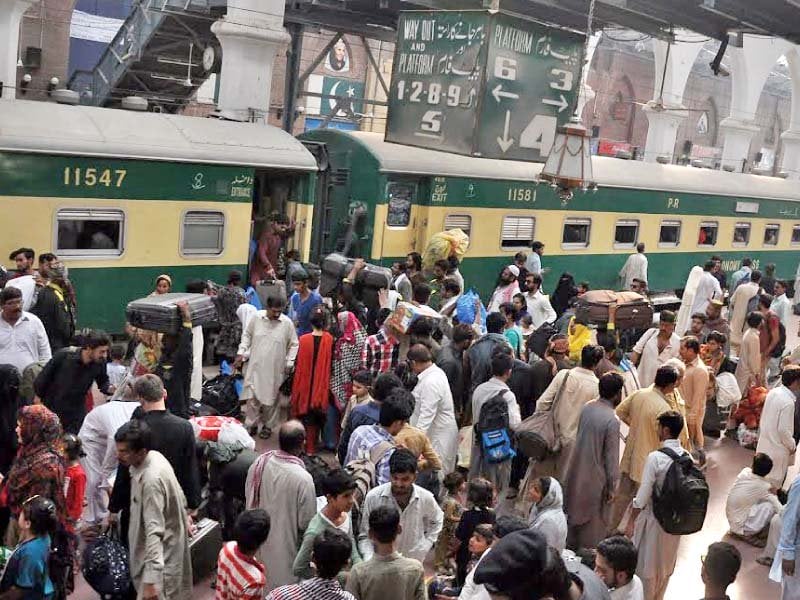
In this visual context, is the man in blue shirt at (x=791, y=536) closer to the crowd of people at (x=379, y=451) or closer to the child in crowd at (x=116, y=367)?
the crowd of people at (x=379, y=451)

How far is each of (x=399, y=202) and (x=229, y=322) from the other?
4.65 m

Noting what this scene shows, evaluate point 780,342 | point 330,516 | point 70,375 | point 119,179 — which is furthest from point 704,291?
point 330,516

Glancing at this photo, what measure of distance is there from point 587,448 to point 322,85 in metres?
25.7

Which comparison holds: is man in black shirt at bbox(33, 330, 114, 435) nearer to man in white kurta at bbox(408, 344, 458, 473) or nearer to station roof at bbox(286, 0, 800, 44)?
man in white kurta at bbox(408, 344, 458, 473)

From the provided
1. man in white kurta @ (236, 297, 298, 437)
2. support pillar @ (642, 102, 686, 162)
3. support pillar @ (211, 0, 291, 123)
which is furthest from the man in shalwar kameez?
support pillar @ (642, 102, 686, 162)

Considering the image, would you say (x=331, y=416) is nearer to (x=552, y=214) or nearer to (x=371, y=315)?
(x=371, y=315)

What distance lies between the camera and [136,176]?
11.0 m

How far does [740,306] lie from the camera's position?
47.3 ft

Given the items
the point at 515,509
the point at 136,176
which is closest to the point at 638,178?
the point at 136,176

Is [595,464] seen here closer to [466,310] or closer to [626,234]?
[466,310]

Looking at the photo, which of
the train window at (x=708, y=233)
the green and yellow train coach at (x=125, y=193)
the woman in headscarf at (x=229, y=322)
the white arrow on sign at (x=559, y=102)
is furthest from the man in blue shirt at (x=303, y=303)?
the train window at (x=708, y=233)

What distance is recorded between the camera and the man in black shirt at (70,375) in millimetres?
6984

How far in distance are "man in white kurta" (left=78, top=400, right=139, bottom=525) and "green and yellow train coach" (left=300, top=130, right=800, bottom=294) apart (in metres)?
7.78

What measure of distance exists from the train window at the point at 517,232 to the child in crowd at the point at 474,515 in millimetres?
10225
